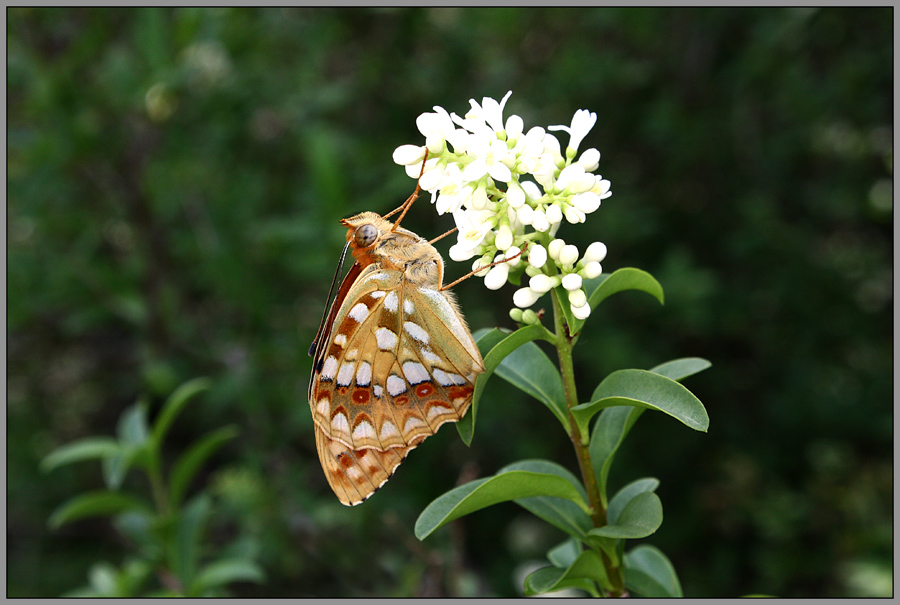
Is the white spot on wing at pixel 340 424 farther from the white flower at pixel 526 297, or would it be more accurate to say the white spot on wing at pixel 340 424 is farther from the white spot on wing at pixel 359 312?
the white flower at pixel 526 297

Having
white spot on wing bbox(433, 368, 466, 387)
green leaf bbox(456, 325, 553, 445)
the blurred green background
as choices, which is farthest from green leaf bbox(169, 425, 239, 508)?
green leaf bbox(456, 325, 553, 445)

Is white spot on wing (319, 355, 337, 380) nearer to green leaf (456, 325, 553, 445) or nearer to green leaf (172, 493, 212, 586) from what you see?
green leaf (456, 325, 553, 445)

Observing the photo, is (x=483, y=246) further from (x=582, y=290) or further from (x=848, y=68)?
(x=848, y=68)

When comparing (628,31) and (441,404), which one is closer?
(441,404)

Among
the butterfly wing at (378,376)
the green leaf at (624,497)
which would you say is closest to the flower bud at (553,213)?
the butterfly wing at (378,376)

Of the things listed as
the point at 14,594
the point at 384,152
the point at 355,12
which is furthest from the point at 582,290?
the point at 14,594

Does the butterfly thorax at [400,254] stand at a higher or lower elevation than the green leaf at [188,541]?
higher

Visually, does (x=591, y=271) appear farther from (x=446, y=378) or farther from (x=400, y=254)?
(x=400, y=254)
